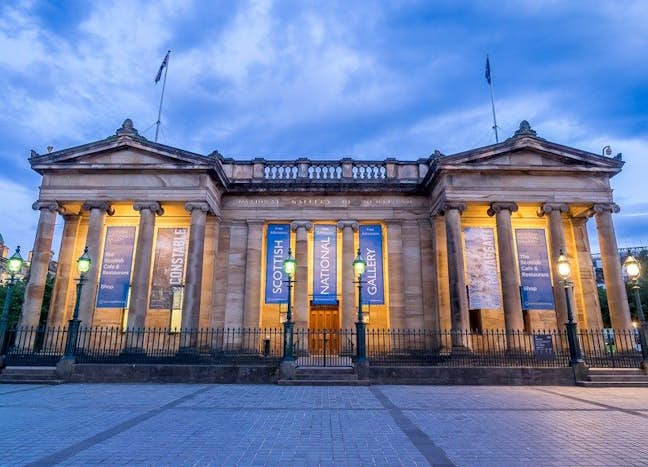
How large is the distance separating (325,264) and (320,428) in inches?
611

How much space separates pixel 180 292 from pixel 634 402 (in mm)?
20152

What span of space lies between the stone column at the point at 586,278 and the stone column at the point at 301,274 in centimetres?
1580

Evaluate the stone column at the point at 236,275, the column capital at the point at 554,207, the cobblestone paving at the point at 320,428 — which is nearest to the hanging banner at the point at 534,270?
the column capital at the point at 554,207

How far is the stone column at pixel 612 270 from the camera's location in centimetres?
1983

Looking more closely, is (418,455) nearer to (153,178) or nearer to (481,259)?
(481,259)

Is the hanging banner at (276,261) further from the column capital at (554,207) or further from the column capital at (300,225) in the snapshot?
the column capital at (554,207)

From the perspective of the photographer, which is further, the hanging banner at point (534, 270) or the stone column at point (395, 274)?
the stone column at point (395, 274)

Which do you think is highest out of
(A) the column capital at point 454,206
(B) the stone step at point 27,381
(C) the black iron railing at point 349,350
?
(A) the column capital at point 454,206

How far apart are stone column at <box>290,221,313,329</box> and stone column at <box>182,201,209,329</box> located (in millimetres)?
5268

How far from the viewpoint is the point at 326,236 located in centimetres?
2333

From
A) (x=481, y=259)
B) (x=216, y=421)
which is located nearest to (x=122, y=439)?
(x=216, y=421)

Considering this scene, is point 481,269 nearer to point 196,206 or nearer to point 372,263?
point 372,263

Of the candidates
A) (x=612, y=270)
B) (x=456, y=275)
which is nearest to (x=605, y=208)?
(x=612, y=270)

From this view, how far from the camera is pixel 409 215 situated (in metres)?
23.8
